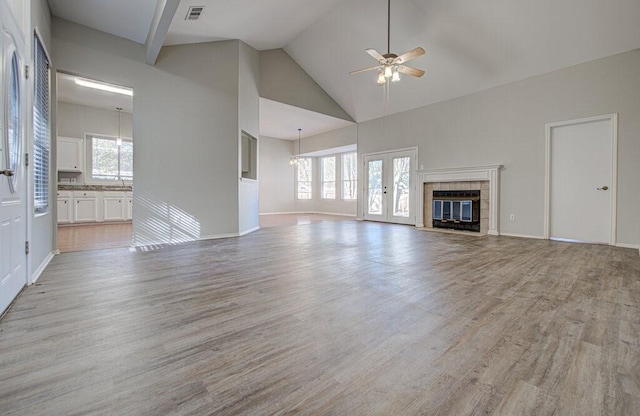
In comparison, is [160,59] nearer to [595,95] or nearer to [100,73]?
[100,73]

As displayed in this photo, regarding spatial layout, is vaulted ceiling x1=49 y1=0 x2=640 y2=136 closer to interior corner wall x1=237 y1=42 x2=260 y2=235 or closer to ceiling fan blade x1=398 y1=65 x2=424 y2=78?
interior corner wall x1=237 y1=42 x2=260 y2=235

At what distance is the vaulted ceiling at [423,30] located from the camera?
4.19 m

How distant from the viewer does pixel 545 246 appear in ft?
15.4

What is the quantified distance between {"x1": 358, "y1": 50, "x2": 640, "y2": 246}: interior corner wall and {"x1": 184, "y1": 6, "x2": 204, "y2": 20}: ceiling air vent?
17.1 feet

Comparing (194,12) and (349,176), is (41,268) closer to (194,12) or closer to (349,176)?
(194,12)

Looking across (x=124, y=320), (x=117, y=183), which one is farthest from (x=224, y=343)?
(x=117, y=183)

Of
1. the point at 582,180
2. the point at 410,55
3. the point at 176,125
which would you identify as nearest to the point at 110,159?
the point at 176,125

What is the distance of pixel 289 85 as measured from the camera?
23.9ft

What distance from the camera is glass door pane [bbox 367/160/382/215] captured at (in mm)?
8539

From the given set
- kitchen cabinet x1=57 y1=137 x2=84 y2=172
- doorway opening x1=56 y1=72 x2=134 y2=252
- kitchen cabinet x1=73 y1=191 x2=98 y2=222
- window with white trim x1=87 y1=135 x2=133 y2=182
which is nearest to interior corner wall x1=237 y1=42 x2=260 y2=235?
doorway opening x1=56 y1=72 x2=134 y2=252

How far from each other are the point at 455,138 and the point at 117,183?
9093 mm

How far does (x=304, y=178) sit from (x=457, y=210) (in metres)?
6.81

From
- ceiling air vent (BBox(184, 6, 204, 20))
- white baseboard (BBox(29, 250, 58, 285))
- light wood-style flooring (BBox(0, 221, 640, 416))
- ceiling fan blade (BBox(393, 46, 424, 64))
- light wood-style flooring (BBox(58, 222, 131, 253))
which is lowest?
light wood-style flooring (BBox(0, 221, 640, 416))

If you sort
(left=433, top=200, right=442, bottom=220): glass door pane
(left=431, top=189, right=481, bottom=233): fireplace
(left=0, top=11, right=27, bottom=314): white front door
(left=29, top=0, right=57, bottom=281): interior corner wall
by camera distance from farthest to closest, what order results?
(left=433, top=200, right=442, bottom=220): glass door pane
(left=431, top=189, right=481, bottom=233): fireplace
(left=29, top=0, right=57, bottom=281): interior corner wall
(left=0, top=11, right=27, bottom=314): white front door
